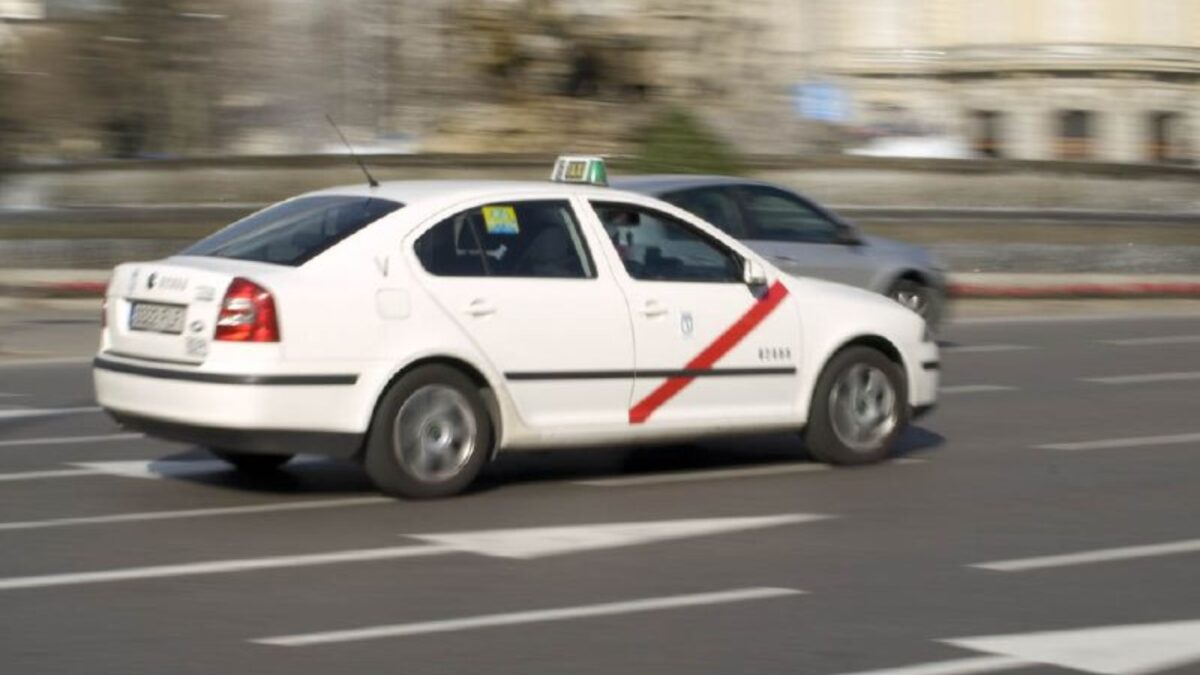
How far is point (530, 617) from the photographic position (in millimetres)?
7895

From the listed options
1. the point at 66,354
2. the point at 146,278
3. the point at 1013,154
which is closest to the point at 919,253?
the point at 66,354

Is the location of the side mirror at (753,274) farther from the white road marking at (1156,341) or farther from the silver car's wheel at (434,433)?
the white road marking at (1156,341)

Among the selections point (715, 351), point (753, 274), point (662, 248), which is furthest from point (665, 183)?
point (715, 351)

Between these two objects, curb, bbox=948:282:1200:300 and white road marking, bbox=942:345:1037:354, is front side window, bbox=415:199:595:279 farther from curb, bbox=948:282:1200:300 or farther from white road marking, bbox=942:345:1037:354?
curb, bbox=948:282:1200:300

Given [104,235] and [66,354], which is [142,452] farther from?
[104,235]

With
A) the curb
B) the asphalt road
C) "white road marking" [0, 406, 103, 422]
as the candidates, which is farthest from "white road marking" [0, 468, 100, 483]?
the curb

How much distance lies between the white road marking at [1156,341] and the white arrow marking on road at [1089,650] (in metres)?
12.5

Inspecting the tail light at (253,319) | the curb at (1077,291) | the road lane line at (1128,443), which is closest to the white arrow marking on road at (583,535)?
the tail light at (253,319)

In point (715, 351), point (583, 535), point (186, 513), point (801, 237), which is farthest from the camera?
point (801, 237)

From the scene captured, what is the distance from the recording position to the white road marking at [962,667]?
7111 mm

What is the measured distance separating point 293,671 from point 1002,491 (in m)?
4.98

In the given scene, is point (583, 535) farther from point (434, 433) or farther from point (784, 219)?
point (784, 219)

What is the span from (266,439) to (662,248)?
2.38 metres

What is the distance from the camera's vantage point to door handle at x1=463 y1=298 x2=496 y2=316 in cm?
1044
